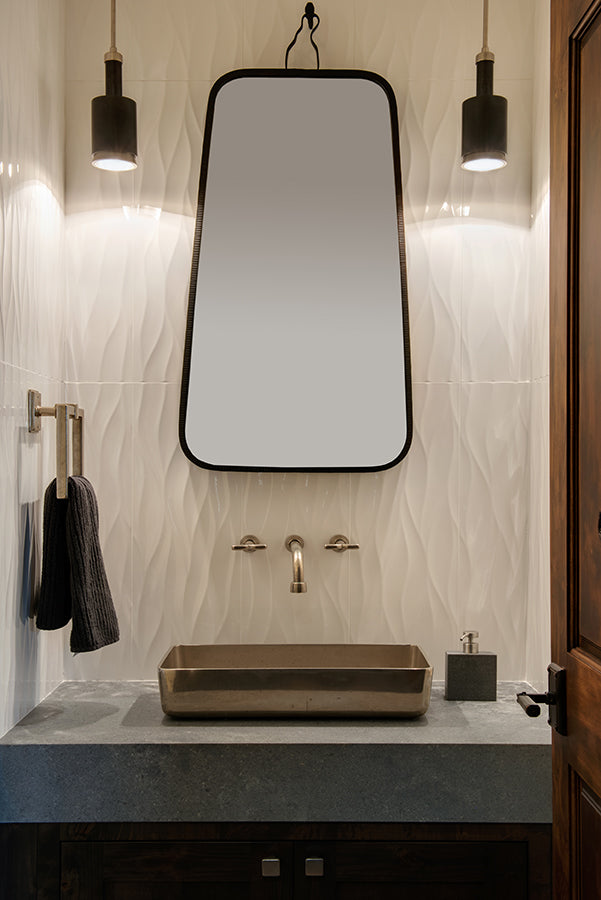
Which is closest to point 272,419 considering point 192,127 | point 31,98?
point 192,127

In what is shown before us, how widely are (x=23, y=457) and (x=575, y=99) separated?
1.34 m

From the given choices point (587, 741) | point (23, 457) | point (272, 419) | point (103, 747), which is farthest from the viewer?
point (272, 419)

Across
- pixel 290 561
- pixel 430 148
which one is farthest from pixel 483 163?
pixel 290 561

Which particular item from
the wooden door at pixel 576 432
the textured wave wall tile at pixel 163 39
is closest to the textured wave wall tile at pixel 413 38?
the textured wave wall tile at pixel 163 39

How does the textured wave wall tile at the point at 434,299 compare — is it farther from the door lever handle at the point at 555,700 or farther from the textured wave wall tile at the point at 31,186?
the door lever handle at the point at 555,700

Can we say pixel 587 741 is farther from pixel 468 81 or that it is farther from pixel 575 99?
pixel 468 81

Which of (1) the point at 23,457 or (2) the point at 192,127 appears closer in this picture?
(1) the point at 23,457

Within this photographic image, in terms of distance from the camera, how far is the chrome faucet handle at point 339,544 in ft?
7.36
